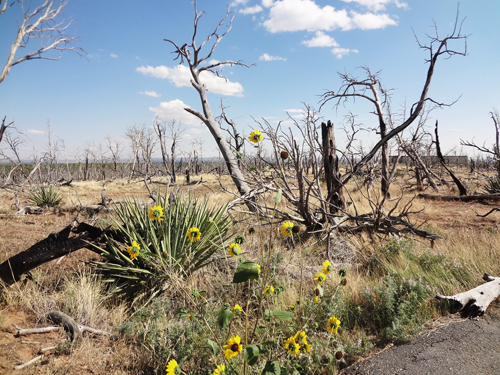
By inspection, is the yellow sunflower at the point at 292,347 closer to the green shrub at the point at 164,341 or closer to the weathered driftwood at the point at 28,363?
the green shrub at the point at 164,341

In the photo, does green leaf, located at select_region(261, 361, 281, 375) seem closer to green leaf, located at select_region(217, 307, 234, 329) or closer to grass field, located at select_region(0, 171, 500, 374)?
grass field, located at select_region(0, 171, 500, 374)

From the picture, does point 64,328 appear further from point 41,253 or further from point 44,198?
point 44,198

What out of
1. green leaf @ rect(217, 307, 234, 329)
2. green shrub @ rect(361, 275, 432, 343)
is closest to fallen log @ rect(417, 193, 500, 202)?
green shrub @ rect(361, 275, 432, 343)

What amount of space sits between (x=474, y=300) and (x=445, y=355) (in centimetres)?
96

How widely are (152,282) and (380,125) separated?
1116cm

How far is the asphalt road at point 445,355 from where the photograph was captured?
6.80 ft

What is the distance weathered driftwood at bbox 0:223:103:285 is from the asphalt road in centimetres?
341

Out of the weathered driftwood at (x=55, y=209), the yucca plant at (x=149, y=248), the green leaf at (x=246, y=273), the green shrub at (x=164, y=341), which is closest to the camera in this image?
the green leaf at (x=246, y=273)

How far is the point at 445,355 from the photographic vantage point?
87.5 inches

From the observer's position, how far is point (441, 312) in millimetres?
2893

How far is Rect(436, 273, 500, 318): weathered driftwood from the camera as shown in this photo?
2.76 metres

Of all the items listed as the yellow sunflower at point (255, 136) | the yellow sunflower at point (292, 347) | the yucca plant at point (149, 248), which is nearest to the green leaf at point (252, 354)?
the yellow sunflower at point (292, 347)

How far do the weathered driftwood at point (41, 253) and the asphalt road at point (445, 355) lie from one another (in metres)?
3.41

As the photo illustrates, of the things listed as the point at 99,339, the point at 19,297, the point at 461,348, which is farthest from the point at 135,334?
the point at 461,348
